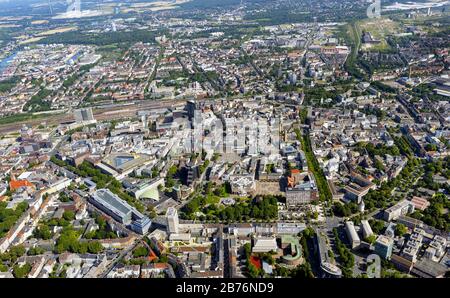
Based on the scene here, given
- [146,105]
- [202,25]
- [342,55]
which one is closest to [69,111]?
[146,105]

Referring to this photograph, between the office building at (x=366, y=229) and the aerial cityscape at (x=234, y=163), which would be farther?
the office building at (x=366, y=229)

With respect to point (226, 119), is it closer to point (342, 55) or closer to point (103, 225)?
point (103, 225)

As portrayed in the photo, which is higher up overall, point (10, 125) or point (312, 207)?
point (312, 207)

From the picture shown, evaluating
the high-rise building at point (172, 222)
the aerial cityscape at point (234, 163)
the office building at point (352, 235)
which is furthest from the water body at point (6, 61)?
the office building at point (352, 235)

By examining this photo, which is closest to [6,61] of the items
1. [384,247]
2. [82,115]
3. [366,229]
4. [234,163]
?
[82,115]

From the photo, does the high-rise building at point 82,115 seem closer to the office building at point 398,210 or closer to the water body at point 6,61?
the office building at point 398,210

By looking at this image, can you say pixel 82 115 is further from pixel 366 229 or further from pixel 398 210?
pixel 398 210
